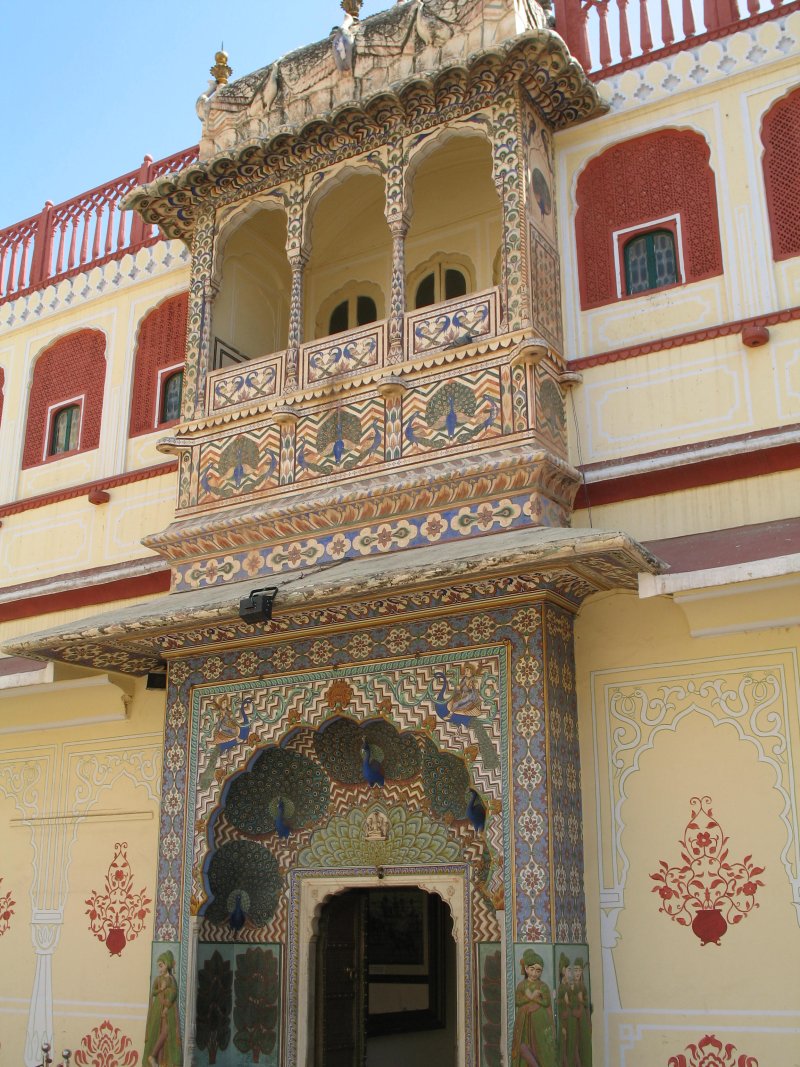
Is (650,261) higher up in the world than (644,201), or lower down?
lower down

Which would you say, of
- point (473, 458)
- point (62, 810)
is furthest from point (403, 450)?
point (62, 810)

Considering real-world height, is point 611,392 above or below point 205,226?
below

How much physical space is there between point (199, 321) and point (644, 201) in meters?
3.51

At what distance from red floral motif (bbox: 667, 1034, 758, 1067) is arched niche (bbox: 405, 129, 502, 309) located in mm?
5592

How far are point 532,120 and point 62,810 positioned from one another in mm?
Result: 6456

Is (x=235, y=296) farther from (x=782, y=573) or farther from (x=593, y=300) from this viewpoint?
(x=782, y=573)

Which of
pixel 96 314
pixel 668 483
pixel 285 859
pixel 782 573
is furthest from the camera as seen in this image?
pixel 96 314

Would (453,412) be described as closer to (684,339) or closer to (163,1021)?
(684,339)

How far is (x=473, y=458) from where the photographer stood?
750cm

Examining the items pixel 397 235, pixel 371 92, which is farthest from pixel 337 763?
pixel 371 92

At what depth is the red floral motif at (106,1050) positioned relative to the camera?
833 cm

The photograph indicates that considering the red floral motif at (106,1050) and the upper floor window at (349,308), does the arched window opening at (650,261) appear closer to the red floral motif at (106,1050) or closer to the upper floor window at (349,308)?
the upper floor window at (349,308)

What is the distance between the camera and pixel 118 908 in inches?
346

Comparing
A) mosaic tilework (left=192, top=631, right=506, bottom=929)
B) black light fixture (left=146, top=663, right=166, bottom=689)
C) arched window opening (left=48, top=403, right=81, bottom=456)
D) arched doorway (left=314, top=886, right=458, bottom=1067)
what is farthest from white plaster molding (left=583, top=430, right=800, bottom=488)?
arched window opening (left=48, top=403, right=81, bottom=456)
